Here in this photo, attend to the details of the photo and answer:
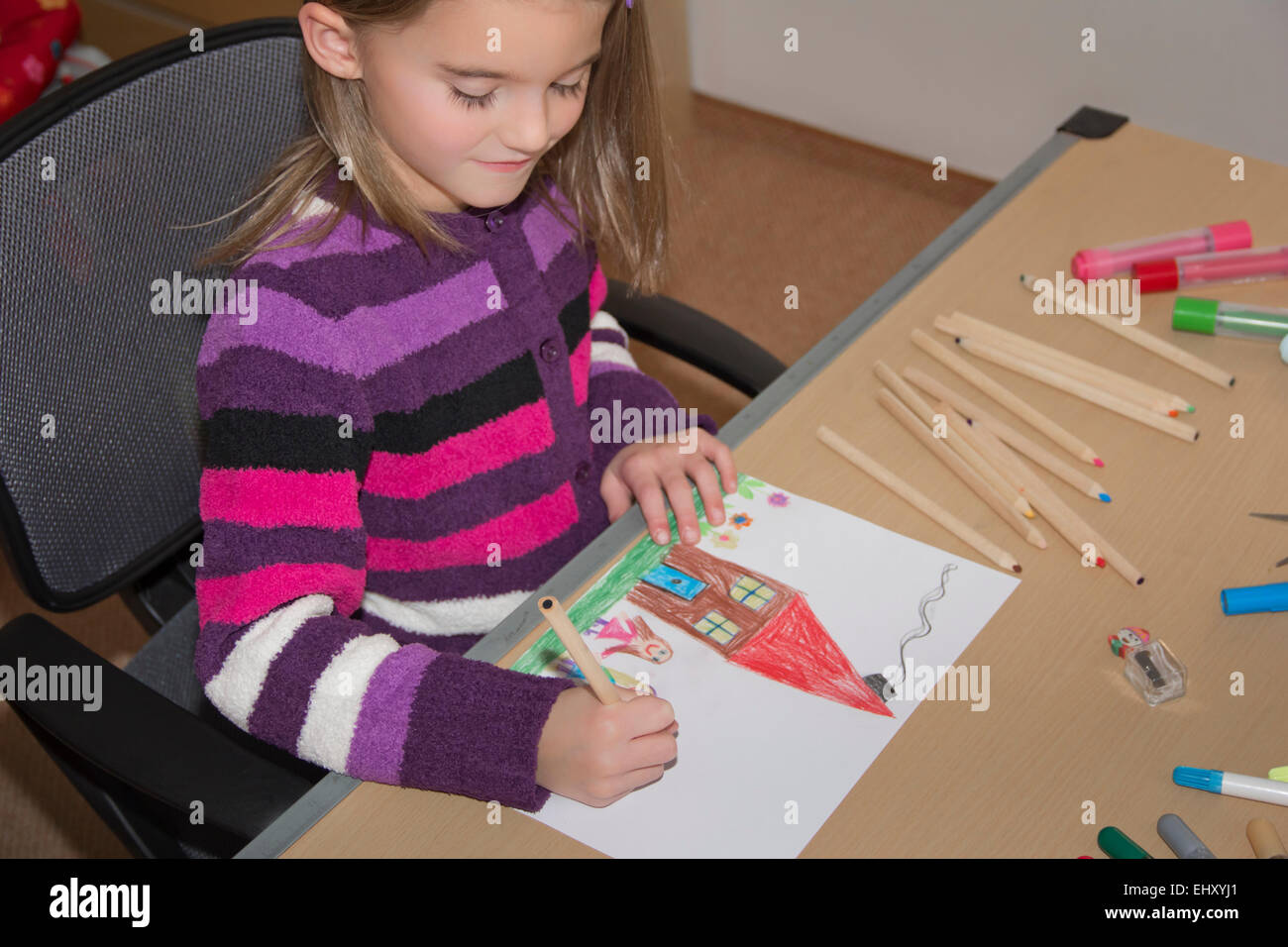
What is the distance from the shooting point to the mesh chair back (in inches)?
29.7

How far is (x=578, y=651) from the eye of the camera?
615 mm

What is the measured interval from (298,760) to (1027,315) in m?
0.63

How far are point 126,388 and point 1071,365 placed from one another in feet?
2.16

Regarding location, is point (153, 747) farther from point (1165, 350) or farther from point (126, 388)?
point (1165, 350)

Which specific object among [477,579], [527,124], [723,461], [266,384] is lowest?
[477,579]

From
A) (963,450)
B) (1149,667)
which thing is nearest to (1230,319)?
(963,450)

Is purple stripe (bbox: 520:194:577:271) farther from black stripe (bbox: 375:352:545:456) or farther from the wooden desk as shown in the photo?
the wooden desk

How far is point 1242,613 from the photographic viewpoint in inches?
27.4

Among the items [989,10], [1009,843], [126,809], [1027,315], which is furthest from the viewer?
[989,10]

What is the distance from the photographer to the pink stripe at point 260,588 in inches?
27.3

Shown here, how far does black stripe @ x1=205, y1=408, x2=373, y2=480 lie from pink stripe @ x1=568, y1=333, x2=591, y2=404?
0.85 feet

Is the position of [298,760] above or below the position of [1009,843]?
below

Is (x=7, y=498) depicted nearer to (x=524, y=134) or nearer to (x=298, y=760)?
(x=298, y=760)

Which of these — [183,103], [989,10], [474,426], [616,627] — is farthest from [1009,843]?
[989,10]
